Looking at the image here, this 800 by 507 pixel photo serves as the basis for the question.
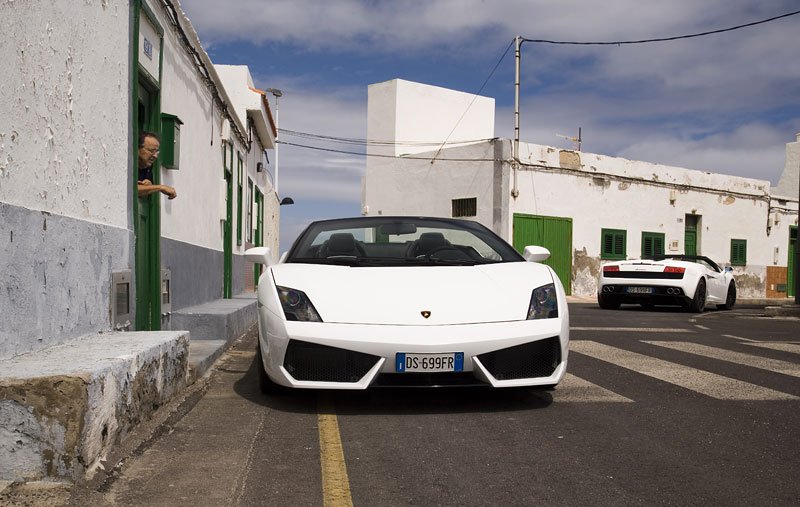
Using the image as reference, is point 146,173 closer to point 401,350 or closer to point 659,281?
point 401,350

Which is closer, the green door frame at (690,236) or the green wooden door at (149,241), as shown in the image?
the green wooden door at (149,241)

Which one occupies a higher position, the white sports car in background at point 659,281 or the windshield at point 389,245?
the windshield at point 389,245

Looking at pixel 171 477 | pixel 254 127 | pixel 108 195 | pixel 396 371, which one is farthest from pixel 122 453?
pixel 254 127

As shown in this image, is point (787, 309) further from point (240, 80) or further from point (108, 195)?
point (108, 195)

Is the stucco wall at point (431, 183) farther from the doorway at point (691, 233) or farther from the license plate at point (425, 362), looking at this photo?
the license plate at point (425, 362)

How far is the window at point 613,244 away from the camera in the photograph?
27547 mm

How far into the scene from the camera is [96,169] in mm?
5117

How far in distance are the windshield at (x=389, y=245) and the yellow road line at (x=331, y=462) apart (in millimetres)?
1137

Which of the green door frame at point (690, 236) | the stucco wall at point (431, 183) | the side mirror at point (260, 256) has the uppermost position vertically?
the stucco wall at point (431, 183)

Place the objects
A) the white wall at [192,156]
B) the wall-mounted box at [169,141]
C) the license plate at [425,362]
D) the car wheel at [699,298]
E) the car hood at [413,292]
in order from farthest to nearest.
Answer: the car wheel at [699,298] → the white wall at [192,156] → the wall-mounted box at [169,141] → the car hood at [413,292] → the license plate at [425,362]

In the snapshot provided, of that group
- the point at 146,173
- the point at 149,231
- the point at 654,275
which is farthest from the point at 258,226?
the point at 146,173

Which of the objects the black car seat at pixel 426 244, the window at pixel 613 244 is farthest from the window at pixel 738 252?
the black car seat at pixel 426 244

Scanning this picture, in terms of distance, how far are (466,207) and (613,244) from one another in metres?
5.41

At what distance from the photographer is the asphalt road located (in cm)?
310
